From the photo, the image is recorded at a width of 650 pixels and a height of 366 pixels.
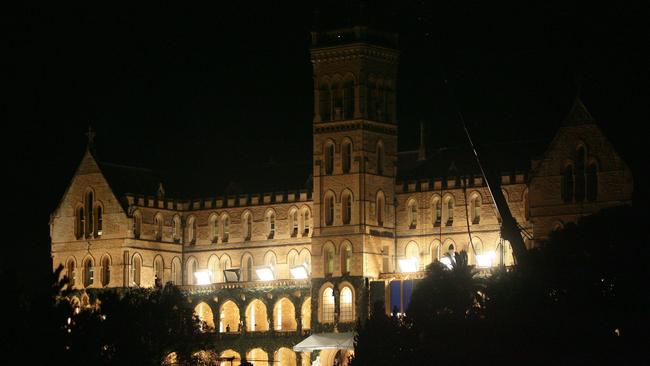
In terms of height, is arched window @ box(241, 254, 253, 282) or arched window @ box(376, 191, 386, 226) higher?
arched window @ box(376, 191, 386, 226)

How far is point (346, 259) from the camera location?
162750 millimetres

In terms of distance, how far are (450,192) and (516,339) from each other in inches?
1524

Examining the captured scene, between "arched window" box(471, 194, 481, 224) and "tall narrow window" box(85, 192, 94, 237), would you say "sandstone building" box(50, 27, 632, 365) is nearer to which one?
"arched window" box(471, 194, 481, 224)

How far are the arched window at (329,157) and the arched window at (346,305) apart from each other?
8.47 metres

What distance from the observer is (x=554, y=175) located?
15425cm

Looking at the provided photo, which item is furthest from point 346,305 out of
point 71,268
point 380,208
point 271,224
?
point 71,268

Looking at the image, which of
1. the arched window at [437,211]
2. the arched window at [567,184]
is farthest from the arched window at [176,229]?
the arched window at [567,184]

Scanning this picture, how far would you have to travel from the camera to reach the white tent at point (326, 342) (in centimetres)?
15938

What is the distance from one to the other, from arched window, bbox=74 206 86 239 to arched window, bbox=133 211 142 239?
14.1ft

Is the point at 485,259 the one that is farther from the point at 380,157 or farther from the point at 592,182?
the point at 592,182

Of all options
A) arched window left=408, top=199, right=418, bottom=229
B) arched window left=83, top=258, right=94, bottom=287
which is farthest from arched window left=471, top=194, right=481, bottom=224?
arched window left=83, top=258, right=94, bottom=287

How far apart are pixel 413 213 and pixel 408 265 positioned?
378cm

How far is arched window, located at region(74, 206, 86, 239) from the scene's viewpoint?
17500 cm

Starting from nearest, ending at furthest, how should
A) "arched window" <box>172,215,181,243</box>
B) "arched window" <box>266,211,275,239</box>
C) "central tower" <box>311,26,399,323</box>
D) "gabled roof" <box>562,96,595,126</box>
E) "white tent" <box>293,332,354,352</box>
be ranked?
"gabled roof" <box>562,96,595,126</box>, "white tent" <box>293,332,354,352</box>, "central tower" <box>311,26,399,323</box>, "arched window" <box>266,211,275,239</box>, "arched window" <box>172,215,181,243</box>
